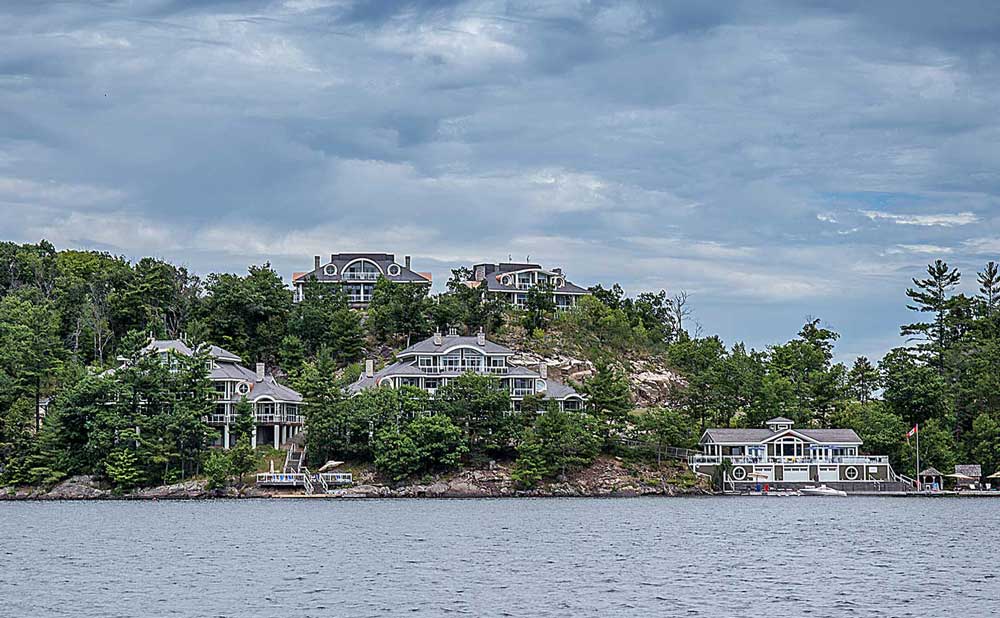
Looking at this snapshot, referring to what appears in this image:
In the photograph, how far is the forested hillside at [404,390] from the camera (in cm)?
10144

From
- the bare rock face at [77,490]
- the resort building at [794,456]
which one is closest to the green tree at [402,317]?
the resort building at [794,456]

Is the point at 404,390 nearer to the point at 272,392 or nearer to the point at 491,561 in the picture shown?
the point at 272,392

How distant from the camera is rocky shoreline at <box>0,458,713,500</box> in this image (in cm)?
9969

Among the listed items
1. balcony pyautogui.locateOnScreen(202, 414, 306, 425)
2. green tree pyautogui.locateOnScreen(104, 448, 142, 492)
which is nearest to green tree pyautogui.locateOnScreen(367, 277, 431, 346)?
balcony pyautogui.locateOnScreen(202, 414, 306, 425)

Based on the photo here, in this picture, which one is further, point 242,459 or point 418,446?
point 418,446

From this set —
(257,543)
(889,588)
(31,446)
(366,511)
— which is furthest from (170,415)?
(889,588)

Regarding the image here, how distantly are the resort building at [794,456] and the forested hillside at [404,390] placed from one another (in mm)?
2023

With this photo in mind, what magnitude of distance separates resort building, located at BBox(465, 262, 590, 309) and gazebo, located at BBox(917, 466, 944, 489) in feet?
161

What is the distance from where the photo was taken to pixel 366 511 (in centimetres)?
8625

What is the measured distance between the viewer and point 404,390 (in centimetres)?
10762

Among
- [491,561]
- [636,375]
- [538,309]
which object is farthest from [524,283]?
[491,561]

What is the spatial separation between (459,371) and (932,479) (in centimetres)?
4371

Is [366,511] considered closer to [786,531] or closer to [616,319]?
[786,531]

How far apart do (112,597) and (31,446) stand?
61.3m
